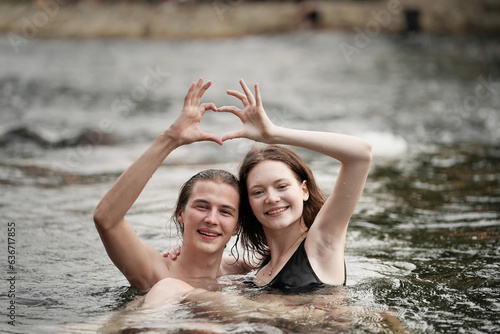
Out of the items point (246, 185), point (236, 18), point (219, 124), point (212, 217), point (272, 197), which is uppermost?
point (236, 18)

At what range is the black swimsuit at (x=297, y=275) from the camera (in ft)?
13.8

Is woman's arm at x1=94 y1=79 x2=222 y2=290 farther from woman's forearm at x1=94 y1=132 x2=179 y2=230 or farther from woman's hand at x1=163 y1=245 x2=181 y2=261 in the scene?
woman's hand at x1=163 y1=245 x2=181 y2=261

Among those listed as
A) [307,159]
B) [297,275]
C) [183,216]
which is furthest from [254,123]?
[307,159]

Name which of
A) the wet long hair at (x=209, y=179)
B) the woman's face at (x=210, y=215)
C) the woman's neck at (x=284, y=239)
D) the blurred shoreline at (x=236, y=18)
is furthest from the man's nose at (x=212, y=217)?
the blurred shoreline at (x=236, y=18)

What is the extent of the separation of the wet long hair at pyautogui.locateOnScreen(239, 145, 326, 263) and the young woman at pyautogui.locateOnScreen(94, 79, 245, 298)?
135 mm

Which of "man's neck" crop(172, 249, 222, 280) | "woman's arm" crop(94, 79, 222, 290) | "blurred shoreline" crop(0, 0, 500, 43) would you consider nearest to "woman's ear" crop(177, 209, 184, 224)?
"man's neck" crop(172, 249, 222, 280)

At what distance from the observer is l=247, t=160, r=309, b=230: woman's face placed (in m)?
4.22

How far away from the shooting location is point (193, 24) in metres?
33.5

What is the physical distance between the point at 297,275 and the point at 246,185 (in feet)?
A: 2.45

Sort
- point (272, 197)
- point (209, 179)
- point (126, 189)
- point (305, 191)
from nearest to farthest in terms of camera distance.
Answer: point (126, 189), point (272, 197), point (209, 179), point (305, 191)

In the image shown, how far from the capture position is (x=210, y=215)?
4250 millimetres

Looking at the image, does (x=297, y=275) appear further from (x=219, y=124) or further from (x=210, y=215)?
(x=219, y=124)

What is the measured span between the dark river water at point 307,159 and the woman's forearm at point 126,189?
0.64 m

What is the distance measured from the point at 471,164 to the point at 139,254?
7.16 metres
